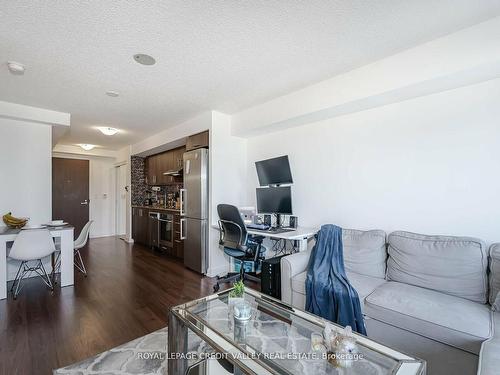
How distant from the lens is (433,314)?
1.57m

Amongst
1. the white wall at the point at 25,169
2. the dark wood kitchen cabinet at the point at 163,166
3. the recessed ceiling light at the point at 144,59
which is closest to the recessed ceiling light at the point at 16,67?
the recessed ceiling light at the point at 144,59

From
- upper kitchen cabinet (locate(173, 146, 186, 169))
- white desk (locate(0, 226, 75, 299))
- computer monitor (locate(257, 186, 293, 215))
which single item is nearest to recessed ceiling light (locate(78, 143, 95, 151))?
upper kitchen cabinet (locate(173, 146, 186, 169))

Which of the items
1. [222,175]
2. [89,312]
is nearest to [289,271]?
[222,175]

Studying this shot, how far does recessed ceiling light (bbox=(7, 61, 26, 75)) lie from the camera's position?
228 cm

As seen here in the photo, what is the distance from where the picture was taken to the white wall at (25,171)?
3443mm

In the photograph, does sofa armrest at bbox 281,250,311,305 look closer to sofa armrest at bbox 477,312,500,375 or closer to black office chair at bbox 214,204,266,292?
black office chair at bbox 214,204,266,292

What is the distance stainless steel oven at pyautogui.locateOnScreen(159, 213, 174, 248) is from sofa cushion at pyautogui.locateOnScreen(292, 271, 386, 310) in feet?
10.1

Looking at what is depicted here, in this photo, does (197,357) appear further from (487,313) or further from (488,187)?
(488,187)

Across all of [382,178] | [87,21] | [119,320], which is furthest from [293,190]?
[87,21]

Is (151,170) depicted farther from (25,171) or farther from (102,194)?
(25,171)

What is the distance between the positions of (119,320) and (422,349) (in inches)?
99.0

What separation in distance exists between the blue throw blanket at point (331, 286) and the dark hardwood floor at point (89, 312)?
143 centimetres

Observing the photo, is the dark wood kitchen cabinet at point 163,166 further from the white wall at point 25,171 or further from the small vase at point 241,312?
the small vase at point 241,312

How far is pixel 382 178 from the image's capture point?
2566 millimetres
